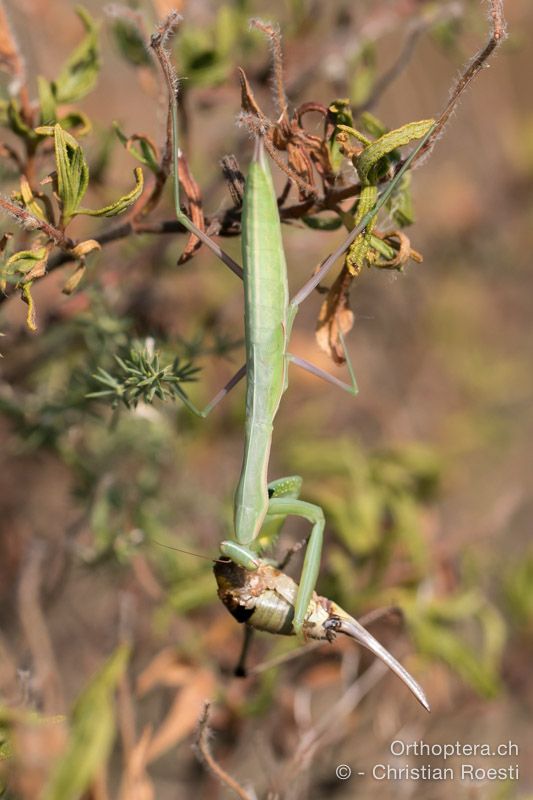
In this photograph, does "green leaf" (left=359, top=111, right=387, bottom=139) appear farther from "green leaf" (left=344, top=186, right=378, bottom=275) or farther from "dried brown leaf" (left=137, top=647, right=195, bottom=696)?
"dried brown leaf" (left=137, top=647, right=195, bottom=696)

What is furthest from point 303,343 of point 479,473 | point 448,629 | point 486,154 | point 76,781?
point 76,781

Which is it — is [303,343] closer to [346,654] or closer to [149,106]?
[346,654]

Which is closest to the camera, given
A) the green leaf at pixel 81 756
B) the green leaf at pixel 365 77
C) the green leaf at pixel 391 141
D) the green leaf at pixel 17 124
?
the green leaf at pixel 81 756

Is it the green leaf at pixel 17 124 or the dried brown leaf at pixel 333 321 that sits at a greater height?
the green leaf at pixel 17 124

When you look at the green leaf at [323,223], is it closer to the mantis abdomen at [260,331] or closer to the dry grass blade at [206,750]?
the mantis abdomen at [260,331]

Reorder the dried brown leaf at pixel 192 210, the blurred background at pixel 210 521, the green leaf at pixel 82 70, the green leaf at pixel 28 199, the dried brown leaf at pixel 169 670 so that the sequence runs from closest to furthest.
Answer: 1. the green leaf at pixel 28 199
2. the dried brown leaf at pixel 192 210
3. the green leaf at pixel 82 70
4. the blurred background at pixel 210 521
5. the dried brown leaf at pixel 169 670

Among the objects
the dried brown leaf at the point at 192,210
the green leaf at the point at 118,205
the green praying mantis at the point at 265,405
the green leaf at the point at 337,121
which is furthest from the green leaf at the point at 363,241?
the green leaf at the point at 118,205

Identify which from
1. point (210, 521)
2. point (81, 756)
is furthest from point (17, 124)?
point (210, 521)
